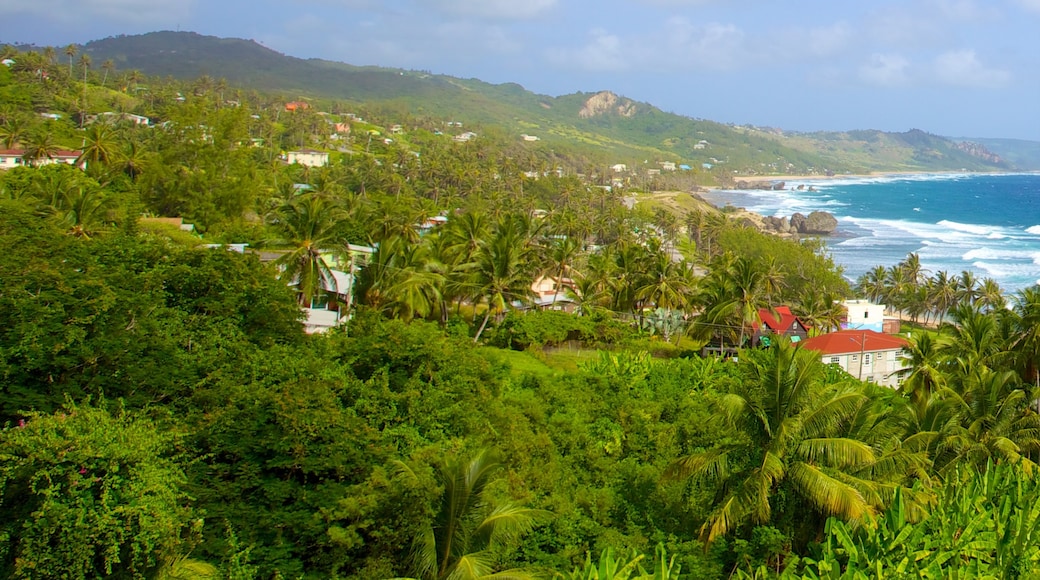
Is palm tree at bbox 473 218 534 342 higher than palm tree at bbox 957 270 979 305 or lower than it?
higher

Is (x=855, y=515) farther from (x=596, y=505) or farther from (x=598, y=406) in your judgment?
(x=598, y=406)

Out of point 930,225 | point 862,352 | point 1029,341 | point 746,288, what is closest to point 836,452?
point 1029,341

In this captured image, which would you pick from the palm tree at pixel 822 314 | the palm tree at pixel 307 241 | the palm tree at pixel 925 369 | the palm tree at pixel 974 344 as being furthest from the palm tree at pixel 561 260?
the palm tree at pixel 974 344

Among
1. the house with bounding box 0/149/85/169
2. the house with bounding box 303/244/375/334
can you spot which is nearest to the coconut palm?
the house with bounding box 303/244/375/334

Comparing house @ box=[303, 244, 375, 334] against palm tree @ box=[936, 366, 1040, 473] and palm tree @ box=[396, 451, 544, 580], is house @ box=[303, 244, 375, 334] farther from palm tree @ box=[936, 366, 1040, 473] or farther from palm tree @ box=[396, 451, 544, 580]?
palm tree @ box=[936, 366, 1040, 473]

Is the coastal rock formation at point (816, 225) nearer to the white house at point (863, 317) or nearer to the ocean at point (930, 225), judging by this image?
the ocean at point (930, 225)
